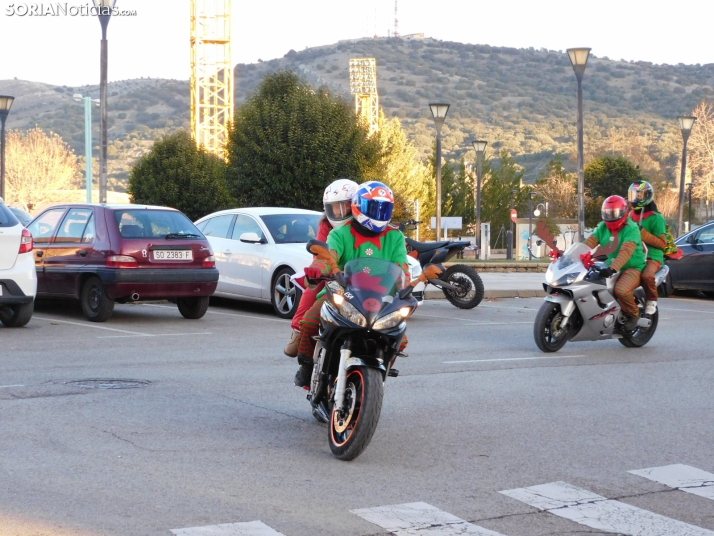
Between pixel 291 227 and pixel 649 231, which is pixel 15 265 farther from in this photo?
pixel 649 231

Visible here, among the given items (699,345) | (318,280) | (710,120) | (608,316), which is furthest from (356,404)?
(710,120)

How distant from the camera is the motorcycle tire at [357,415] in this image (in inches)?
248

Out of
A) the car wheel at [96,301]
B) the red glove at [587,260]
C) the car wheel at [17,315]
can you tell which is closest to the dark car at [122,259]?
the car wheel at [96,301]

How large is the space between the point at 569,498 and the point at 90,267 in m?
9.55

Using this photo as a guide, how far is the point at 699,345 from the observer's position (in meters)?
13.3

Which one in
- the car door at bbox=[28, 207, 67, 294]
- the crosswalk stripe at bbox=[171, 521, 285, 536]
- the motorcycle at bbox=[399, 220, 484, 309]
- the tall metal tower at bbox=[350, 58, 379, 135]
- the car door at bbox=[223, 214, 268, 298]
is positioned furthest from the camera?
the tall metal tower at bbox=[350, 58, 379, 135]

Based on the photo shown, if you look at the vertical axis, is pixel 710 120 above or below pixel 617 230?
above

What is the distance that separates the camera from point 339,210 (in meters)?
7.50

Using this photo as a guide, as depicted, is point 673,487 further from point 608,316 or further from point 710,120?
point 710,120

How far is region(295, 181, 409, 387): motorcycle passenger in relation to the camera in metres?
6.76

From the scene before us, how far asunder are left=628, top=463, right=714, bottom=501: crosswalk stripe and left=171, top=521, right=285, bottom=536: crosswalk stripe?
95.6 inches

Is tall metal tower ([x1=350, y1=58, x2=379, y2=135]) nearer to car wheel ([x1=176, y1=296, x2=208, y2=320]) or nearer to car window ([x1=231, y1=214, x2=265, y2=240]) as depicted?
car window ([x1=231, y1=214, x2=265, y2=240])

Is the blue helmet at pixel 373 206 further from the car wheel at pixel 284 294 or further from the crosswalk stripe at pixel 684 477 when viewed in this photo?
the car wheel at pixel 284 294

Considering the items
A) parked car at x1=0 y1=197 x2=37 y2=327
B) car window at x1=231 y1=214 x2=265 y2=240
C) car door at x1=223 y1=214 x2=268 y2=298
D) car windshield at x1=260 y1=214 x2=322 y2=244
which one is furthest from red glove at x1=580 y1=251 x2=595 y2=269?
parked car at x1=0 y1=197 x2=37 y2=327
